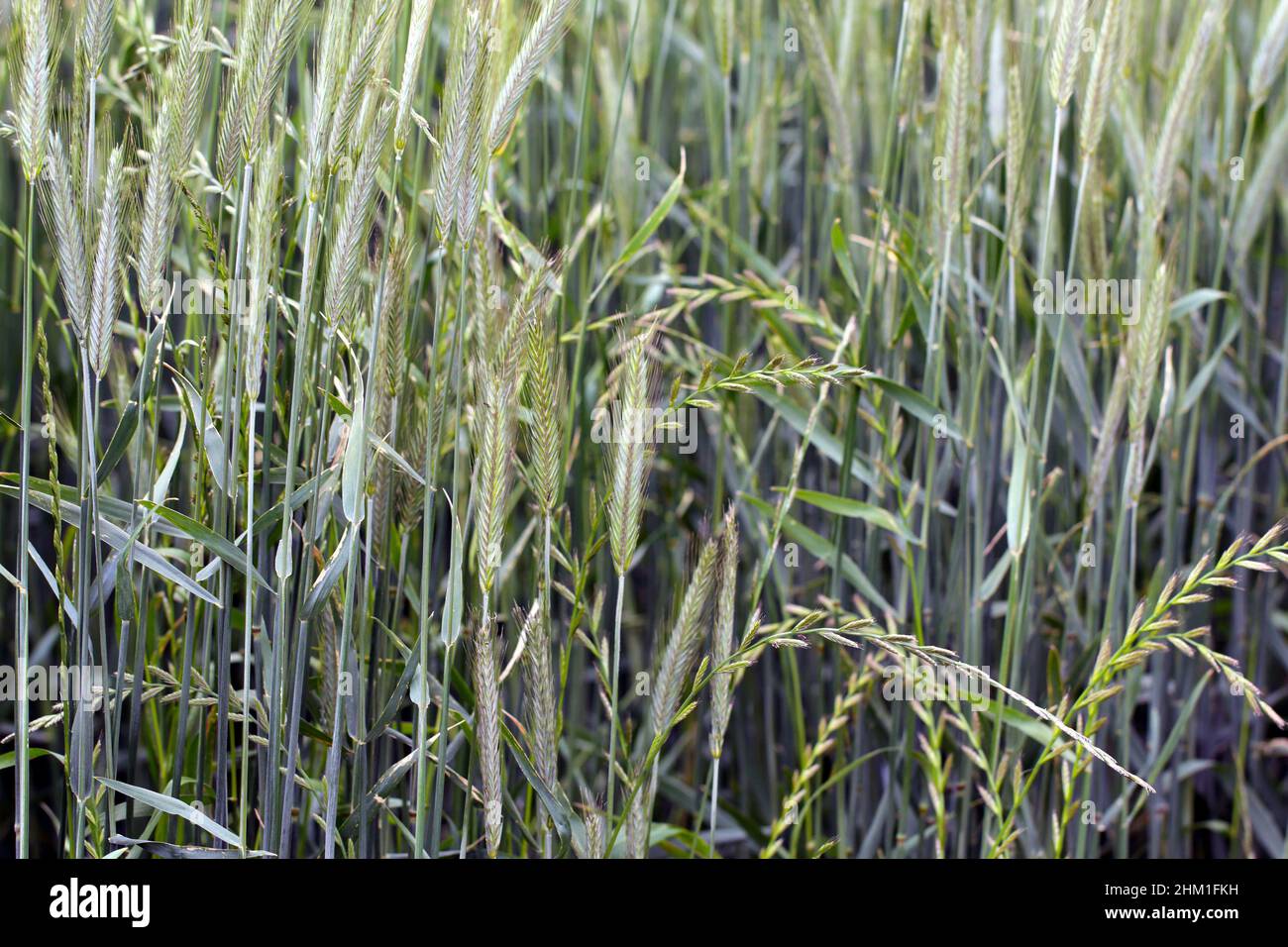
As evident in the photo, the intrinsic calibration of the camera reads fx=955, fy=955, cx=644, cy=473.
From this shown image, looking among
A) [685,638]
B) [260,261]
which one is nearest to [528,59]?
[260,261]

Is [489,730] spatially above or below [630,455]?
below

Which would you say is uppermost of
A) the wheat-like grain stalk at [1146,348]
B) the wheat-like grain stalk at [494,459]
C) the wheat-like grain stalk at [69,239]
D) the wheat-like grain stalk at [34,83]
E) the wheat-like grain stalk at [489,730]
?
the wheat-like grain stalk at [34,83]

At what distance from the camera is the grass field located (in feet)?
2.07

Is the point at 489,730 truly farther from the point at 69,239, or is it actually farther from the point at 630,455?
the point at 69,239

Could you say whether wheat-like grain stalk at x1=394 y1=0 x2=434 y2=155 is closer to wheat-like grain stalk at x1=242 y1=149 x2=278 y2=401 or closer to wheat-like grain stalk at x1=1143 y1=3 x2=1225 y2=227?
wheat-like grain stalk at x1=242 y1=149 x2=278 y2=401

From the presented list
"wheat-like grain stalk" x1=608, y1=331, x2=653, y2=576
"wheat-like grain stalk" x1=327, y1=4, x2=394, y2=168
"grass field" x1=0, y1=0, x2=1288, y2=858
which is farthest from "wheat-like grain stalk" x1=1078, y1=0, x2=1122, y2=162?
"wheat-like grain stalk" x1=327, y1=4, x2=394, y2=168

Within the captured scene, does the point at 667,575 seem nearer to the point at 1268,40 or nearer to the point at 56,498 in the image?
the point at 56,498

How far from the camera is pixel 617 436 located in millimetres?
657

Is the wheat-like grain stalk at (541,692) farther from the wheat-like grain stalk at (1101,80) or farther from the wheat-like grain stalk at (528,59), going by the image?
the wheat-like grain stalk at (1101,80)

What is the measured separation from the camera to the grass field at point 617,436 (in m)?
0.63

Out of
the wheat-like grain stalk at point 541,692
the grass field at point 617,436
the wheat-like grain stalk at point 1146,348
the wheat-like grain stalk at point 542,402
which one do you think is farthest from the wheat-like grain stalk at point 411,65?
the wheat-like grain stalk at point 1146,348

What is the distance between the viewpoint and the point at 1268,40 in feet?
3.13
